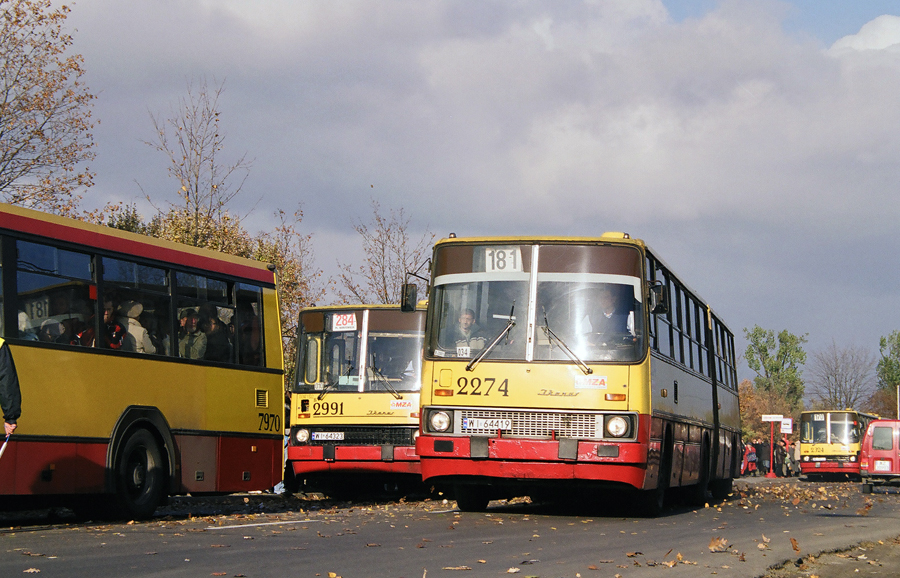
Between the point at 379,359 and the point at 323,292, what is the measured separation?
28842mm

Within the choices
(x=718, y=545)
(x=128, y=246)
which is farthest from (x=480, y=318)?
(x=718, y=545)

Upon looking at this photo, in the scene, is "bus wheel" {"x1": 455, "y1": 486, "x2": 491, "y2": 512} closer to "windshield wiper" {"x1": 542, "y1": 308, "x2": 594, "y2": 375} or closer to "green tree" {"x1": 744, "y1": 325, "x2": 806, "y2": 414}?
"windshield wiper" {"x1": 542, "y1": 308, "x2": 594, "y2": 375}

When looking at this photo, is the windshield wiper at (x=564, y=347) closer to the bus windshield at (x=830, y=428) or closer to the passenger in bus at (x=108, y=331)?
the passenger in bus at (x=108, y=331)

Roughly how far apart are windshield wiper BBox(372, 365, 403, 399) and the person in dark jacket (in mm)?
8291

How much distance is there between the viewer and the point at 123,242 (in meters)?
13.3

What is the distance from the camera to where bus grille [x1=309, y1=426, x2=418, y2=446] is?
18.4 metres

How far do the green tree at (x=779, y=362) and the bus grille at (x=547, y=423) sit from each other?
105750 mm

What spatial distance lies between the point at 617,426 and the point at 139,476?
17.4 feet

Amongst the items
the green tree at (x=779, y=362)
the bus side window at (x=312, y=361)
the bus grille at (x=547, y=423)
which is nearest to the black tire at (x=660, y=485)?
the bus grille at (x=547, y=423)

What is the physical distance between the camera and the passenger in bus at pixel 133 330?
13.1m

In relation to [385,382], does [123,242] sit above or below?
above

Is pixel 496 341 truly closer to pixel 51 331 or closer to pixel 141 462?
pixel 141 462

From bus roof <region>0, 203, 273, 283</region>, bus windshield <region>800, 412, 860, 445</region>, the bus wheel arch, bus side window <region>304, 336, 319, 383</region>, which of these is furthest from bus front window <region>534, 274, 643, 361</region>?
bus windshield <region>800, 412, 860, 445</region>

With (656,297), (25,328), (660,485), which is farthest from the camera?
(660,485)
